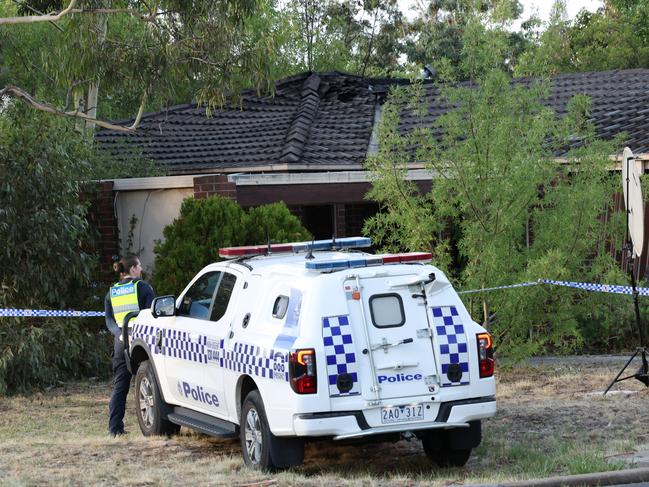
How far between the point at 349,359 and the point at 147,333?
314 centimetres

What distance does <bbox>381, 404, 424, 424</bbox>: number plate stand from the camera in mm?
8602

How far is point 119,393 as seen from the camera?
11.4 meters

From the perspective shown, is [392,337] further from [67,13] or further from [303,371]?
[67,13]

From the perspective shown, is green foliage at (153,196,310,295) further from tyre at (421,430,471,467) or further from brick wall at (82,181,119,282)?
tyre at (421,430,471,467)

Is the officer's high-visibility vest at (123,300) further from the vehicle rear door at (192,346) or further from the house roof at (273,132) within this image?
the house roof at (273,132)

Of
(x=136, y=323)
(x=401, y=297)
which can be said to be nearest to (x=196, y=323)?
(x=136, y=323)

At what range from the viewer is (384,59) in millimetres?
47719

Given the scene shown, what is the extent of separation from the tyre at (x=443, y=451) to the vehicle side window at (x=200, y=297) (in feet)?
7.31

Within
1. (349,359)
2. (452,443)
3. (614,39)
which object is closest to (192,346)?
(349,359)

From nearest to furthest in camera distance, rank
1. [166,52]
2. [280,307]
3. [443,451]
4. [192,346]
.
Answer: [280,307] → [443,451] → [192,346] → [166,52]

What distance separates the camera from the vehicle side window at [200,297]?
33.9 ft

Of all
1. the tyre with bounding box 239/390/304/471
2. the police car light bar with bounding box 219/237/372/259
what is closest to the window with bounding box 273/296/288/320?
the tyre with bounding box 239/390/304/471

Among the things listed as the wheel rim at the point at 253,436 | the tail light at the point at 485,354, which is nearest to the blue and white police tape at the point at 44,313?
the wheel rim at the point at 253,436

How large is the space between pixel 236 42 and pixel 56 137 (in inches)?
124
